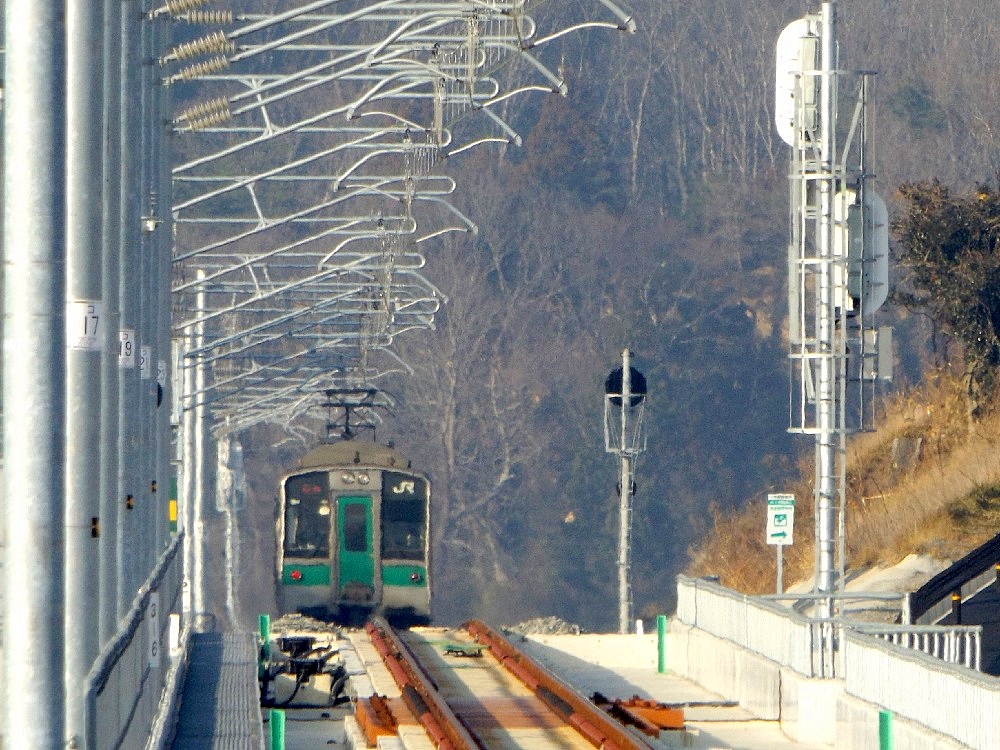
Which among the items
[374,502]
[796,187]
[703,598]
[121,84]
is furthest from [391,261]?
[121,84]

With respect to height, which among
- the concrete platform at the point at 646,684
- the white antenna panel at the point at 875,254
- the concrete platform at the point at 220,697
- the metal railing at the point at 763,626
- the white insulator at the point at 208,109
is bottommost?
the concrete platform at the point at 646,684

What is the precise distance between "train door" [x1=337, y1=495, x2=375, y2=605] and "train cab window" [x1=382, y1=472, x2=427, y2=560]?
0.33 metres

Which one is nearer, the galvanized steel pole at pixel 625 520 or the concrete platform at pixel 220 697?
the concrete platform at pixel 220 697

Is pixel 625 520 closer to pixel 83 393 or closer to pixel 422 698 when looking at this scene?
pixel 422 698

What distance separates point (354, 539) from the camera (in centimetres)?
3162

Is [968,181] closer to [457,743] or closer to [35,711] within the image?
[457,743]

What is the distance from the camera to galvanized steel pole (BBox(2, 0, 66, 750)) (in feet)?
24.1

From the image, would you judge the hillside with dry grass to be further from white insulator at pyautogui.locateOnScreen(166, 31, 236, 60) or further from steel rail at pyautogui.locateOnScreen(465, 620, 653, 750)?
white insulator at pyautogui.locateOnScreen(166, 31, 236, 60)

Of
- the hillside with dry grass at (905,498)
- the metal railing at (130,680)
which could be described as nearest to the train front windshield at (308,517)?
the hillside with dry grass at (905,498)

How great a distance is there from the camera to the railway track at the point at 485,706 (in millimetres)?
16750

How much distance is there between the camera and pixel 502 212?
8750 centimetres

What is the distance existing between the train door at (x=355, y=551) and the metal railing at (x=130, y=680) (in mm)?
15481

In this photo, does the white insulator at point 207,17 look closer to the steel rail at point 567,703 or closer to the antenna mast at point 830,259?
the antenna mast at point 830,259

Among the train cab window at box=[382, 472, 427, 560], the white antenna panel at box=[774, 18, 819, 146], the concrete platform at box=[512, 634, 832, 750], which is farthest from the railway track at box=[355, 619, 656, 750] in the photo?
the train cab window at box=[382, 472, 427, 560]
